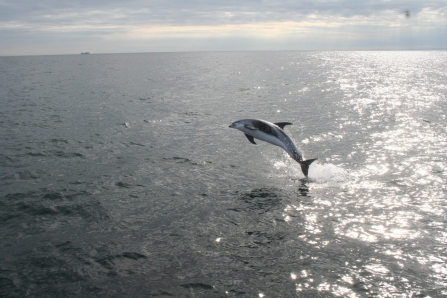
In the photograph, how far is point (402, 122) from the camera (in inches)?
1107

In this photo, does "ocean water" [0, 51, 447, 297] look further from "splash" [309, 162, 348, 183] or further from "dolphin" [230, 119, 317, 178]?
"dolphin" [230, 119, 317, 178]

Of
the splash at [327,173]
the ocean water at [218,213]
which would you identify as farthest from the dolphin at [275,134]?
the ocean water at [218,213]

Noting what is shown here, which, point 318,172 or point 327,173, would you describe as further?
point 318,172

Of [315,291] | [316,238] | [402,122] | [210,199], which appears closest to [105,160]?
[210,199]

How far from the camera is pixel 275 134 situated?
1520 cm

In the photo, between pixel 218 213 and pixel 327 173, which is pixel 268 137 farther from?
Result: pixel 218 213

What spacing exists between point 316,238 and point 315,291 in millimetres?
2504

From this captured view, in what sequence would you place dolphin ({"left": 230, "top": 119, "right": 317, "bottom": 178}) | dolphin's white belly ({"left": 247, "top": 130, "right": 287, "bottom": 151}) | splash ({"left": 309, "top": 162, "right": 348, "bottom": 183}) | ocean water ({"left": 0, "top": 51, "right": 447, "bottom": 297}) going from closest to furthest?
ocean water ({"left": 0, "top": 51, "right": 447, "bottom": 297}) → dolphin ({"left": 230, "top": 119, "right": 317, "bottom": 178}) → dolphin's white belly ({"left": 247, "top": 130, "right": 287, "bottom": 151}) → splash ({"left": 309, "top": 162, "right": 348, "bottom": 183})

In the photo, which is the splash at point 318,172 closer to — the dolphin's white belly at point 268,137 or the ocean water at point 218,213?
the ocean water at point 218,213

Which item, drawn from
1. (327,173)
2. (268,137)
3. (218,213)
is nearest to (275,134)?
(268,137)

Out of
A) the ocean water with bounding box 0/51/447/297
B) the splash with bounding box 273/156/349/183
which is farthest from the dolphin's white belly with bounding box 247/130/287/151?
the splash with bounding box 273/156/349/183

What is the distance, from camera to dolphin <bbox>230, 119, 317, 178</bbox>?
48.6 feet

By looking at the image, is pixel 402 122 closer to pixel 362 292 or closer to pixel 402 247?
pixel 402 247

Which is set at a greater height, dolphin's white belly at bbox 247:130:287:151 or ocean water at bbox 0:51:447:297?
dolphin's white belly at bbox 247:130:287:151
